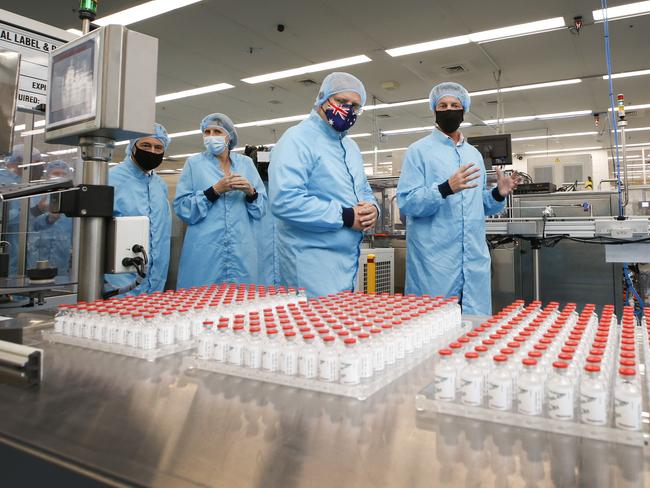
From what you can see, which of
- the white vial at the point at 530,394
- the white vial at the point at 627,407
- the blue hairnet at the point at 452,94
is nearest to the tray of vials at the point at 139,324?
the white vial at the point at 530,394

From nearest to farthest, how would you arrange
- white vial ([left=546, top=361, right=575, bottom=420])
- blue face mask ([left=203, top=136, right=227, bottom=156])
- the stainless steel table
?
the stainless steel table → white vial ([left=546, top=361, right=575, bottom=420]) → blue face mask ([left=203, top=136, right=227, bottom=156])

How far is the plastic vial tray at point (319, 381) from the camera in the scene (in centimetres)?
70

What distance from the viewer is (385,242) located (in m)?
4.16

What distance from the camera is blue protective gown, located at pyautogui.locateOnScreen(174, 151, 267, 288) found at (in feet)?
8.36

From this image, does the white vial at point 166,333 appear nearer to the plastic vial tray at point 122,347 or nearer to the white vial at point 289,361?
the plastic vial tray at point 122,347

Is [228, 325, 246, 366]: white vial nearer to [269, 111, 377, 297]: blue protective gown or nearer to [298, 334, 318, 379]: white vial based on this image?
[298, 334, 318, 379]: white vial

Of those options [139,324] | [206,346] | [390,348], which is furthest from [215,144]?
[390,348]

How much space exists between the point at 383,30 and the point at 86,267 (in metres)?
4.82

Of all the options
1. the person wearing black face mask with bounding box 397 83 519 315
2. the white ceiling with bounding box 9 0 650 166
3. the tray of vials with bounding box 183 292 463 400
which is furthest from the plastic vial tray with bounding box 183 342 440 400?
the white ceiling with bounding box 9 0 650 166

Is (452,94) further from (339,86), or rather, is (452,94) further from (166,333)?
(166,333)

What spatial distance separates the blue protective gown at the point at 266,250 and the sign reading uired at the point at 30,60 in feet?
4.31

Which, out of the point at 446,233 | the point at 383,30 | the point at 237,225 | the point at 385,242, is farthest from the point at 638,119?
the point at 237,225

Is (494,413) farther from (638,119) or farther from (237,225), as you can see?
(638,119)

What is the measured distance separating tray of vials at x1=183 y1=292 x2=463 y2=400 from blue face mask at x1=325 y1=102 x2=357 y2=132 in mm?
1161
